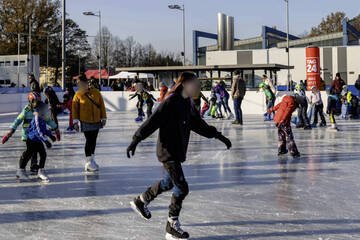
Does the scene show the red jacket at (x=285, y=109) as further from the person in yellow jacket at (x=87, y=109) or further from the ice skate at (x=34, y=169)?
the ice skate at (x=34, y=169)

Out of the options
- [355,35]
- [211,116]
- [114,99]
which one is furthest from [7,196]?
[355,35]

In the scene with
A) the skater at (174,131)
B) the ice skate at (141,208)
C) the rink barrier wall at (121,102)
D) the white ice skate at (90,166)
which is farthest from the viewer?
the rink barrier wall at (121,102)

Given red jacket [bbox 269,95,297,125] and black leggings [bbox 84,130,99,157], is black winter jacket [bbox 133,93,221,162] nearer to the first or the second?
black leggings [bbox 84,130,99,157]

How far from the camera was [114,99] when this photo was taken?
26.9 metres

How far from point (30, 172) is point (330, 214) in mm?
4530

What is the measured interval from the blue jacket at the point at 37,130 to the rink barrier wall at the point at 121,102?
56.5ft

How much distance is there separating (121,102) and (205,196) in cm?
2130

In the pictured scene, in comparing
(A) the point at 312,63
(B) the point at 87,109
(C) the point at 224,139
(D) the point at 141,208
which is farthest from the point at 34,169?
(A) the point at 312,63

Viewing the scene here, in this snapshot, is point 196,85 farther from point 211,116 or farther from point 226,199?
point 211,116

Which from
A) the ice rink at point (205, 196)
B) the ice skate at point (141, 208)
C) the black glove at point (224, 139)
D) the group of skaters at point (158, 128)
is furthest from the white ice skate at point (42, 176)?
the black glove at point (224, 139)

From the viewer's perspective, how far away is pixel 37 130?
6.78m

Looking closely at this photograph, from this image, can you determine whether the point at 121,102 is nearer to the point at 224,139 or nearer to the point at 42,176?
the point at 42,176

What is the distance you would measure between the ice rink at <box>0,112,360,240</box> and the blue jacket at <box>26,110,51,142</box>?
594 mm

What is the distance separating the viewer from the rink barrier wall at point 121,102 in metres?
23.4
